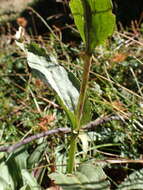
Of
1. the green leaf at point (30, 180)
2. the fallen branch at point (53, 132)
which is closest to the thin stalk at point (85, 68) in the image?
the green leaf at point (30, 180)

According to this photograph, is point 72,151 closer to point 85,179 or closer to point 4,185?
point 85,179

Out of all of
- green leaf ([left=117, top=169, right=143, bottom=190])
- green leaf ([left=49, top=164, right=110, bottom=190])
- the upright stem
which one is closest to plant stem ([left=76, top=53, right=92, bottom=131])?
the upright stem

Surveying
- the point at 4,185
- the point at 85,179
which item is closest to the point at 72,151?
the point at 85,179

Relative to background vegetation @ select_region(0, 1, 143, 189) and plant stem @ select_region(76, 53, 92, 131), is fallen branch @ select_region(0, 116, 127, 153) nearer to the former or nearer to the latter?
Result: background vegetation @ select_region(0, 1, 143, 189)

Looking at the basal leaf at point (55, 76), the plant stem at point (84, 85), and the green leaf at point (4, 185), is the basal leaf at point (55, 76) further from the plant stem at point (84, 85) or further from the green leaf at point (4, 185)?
the green leaf at point (4, 185)

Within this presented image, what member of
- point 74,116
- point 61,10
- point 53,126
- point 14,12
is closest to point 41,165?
point 53,126

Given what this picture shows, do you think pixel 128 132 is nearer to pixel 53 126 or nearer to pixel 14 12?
pixel 53 126
